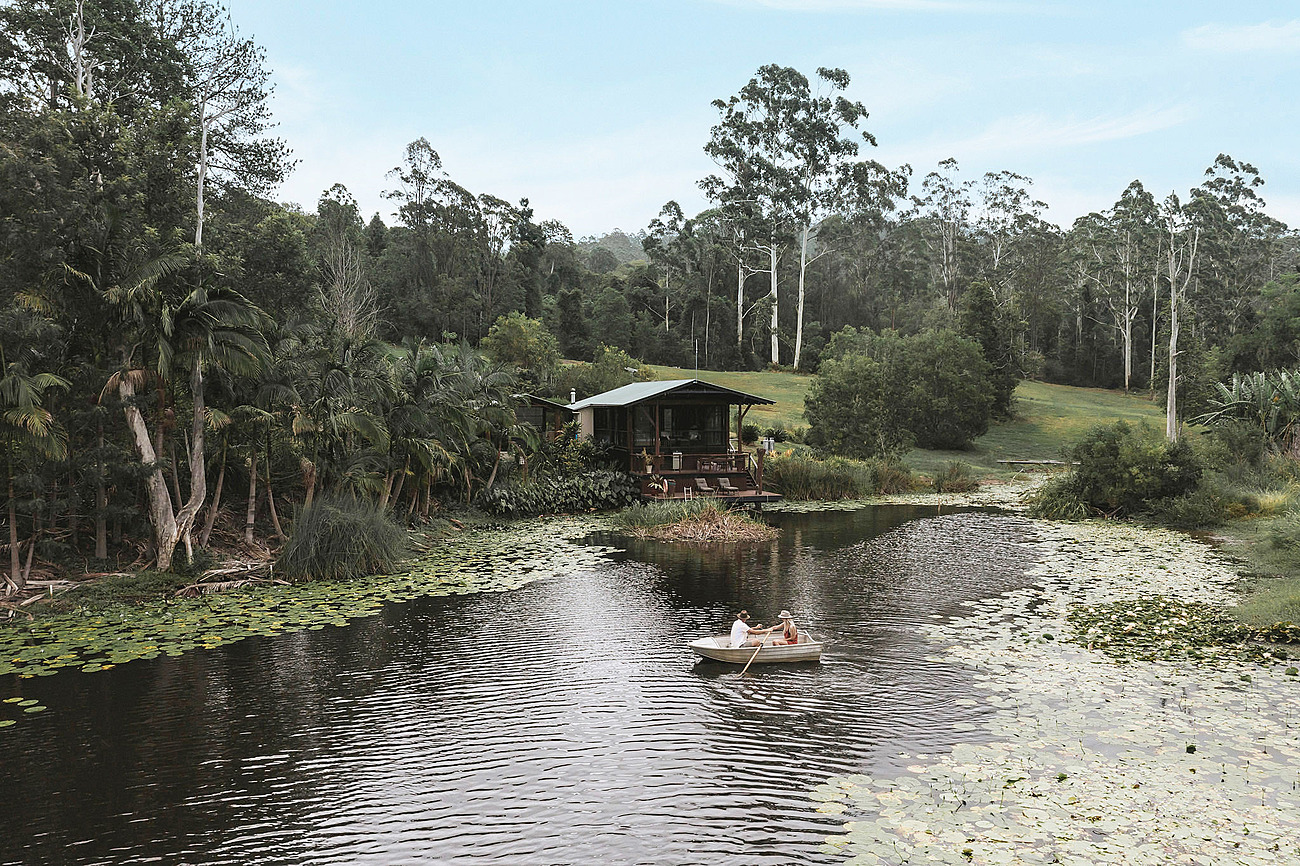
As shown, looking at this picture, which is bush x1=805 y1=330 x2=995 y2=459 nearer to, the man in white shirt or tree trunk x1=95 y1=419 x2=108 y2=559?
the man in white shirt

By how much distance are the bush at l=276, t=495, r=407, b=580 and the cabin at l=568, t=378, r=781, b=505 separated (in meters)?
10.2

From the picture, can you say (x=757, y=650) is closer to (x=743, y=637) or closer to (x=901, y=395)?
(x=743, y=637)

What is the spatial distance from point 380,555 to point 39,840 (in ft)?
28.2

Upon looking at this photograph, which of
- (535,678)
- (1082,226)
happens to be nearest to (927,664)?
(535,678)

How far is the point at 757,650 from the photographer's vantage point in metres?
8.98

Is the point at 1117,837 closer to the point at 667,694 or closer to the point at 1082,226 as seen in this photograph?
the point at 667,694

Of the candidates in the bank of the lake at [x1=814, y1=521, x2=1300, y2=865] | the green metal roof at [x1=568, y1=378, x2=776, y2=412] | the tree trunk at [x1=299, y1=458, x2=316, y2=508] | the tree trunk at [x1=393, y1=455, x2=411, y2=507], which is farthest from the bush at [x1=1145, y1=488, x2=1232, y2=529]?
the tree trunk at [x1=299, y1=458, x2=316, y2=508]

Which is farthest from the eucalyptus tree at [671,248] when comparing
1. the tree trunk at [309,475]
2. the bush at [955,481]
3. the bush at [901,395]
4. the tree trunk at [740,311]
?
the tree trunk at [309,475]

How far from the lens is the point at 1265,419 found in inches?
882

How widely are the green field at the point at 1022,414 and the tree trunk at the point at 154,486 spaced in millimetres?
27086

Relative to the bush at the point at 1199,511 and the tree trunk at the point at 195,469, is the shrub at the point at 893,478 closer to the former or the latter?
the bush at the point at 1199,511

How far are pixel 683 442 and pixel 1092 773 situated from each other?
19534 millimetres

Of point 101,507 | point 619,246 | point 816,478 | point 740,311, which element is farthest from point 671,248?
point 619,246

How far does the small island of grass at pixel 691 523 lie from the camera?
18.0m
